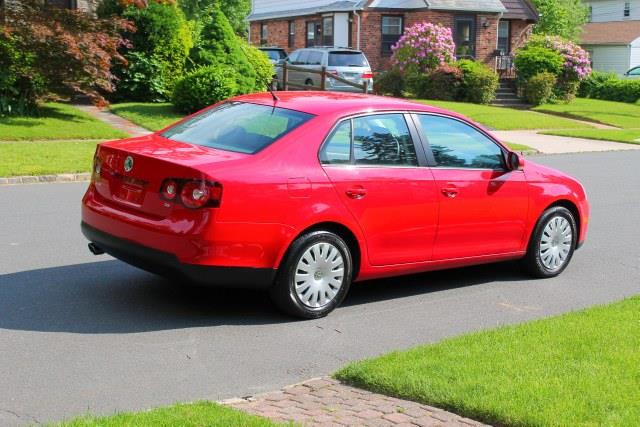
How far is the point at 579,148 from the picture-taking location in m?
23.6

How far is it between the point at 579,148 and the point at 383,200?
57.2 feet

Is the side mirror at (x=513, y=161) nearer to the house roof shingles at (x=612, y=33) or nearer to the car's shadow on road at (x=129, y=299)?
the car's shadow on road at (x=129, y=299)

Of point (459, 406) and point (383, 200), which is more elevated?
point (383, 200)

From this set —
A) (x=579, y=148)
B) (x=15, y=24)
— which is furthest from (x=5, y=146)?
(x=579, y=148)

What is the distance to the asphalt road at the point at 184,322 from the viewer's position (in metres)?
5.47

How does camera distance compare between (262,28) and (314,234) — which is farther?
(262,28)

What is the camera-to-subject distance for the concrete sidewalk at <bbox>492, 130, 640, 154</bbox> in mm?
23219

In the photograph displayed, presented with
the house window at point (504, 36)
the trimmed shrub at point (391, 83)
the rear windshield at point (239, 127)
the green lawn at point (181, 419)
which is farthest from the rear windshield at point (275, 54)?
the green lawn at point (181, 419)

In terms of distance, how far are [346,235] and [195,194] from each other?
1.30m

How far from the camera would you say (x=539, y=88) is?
3703 cm

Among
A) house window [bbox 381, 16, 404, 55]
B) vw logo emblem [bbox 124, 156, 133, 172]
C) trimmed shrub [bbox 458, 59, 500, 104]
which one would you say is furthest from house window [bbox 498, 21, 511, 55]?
vw logo emblem [bbox 124, 156, 133, 172]

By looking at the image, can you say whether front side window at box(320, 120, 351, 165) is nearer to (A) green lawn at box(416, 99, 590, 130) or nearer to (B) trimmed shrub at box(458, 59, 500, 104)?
(A) green lawn at box(416, 99, 590, 130)

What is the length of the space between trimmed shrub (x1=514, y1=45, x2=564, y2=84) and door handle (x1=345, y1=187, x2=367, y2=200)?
1269 inches

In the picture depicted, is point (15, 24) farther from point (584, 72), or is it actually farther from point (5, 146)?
point (584, 72)
